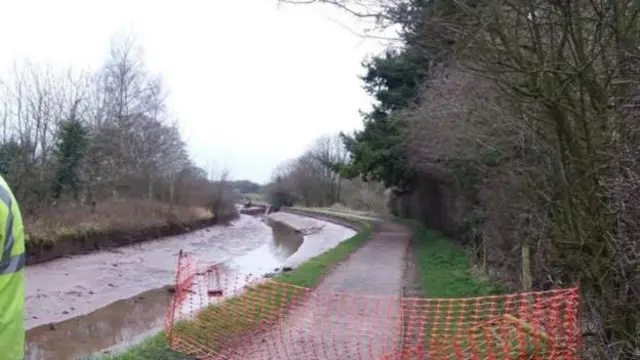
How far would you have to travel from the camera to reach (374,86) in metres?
23.0

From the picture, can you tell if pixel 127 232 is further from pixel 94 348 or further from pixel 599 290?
pixel 599 290

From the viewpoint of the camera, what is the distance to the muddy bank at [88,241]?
2073 centimetres

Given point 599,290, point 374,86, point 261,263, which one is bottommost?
point 261,263

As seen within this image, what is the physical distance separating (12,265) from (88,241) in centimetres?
2441

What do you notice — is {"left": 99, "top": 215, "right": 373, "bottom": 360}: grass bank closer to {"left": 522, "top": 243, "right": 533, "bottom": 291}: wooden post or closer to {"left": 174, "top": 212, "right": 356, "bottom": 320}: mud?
{"left": 174, "top": 212, "right": 356, "bottom": 320}: mud

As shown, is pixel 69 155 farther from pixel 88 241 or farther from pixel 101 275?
pixel 101 275

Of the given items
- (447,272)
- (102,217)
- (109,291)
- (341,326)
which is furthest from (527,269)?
(102,217)

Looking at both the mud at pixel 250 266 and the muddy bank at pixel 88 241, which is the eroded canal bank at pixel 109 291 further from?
the muddy bank at pixel 88 241

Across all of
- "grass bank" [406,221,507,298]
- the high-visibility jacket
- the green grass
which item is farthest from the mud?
the high-visibility jacket

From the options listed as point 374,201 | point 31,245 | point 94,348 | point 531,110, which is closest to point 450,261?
point 94,348

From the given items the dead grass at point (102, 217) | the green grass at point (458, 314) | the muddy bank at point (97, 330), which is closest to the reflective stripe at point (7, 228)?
the green grass at point (458, 314)

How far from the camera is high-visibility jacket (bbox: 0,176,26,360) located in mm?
1955

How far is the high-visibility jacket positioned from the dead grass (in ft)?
67.7

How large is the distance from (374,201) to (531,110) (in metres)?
49.5
